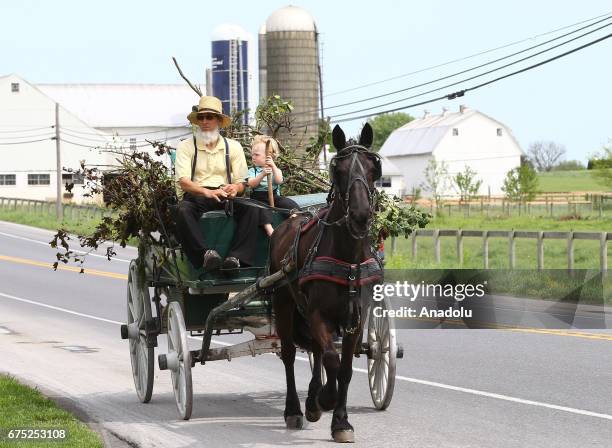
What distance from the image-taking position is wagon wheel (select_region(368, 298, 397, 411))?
35.1 feet

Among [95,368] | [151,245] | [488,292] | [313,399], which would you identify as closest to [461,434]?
[313,399]

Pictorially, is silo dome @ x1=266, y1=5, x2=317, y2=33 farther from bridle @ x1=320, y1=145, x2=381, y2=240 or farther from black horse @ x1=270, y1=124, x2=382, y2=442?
bridle @ x1=320, y1=145, x2=381, y2=240

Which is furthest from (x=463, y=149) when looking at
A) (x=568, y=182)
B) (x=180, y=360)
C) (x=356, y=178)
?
(x=356, y=178)

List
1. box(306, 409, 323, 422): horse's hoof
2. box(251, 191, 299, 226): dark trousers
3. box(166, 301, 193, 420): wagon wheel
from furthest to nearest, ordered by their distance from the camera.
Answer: box(251, 191, 299, 226): dark trousers < box(166, 301, 193, 420): wagon wheel < box(306, 409, 323, 422): horse's hoof

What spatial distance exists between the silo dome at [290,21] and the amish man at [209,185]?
43.1 m

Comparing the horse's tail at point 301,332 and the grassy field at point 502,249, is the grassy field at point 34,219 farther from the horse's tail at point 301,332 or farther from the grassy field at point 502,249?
the horse's tail at point 301,332

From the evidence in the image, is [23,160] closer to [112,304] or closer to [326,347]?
[112,304]

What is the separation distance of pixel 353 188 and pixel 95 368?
707 cm

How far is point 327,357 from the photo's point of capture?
9078mm

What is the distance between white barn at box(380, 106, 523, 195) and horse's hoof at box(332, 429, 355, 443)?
109 m

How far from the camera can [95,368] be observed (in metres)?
15.0

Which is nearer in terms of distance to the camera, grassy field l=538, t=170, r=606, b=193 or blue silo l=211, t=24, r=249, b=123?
blue silo l=211, t=24, r=249, b=123

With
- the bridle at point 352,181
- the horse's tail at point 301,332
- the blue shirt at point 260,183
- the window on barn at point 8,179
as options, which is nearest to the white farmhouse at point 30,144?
the window on barn at point 8,179

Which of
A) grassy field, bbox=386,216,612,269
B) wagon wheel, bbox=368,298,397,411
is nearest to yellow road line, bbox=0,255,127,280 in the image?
grassy field, bbox=386,216,612,269
